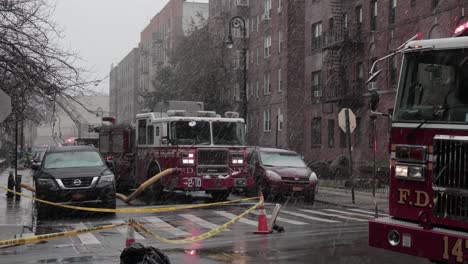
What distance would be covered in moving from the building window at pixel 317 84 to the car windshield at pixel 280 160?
1712cm

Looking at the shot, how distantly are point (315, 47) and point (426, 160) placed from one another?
3279cm

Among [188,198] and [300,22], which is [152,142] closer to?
[188,198]

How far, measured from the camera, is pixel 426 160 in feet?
20.8

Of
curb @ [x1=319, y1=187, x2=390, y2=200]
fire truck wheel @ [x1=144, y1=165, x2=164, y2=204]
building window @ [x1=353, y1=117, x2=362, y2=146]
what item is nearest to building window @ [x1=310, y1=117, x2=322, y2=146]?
building window @ [x1=353, y1=117, x2=362, y2=146]

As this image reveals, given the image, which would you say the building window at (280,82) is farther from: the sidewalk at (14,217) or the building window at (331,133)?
the sidewalk at (14,217)

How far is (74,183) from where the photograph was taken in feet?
50.2

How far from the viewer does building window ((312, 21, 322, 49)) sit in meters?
38.0

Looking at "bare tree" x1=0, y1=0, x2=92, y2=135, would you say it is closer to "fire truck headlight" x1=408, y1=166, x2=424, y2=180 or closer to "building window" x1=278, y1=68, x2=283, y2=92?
"fire truck headlight" x1=408, y1=166, x2=424, y2=180

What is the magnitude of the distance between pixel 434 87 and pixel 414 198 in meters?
1.27

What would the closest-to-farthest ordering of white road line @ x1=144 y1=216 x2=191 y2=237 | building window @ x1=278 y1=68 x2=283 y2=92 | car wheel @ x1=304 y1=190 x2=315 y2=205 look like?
white road line @ x1=144 y1=216 x2=191 y2=237
car wheel @ x1=304 y1=190 x2=315 y2=205
building window @ x1=278 y1=68 x2=283 y2=92

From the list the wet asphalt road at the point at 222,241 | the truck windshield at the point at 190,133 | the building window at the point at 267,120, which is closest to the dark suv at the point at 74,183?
the wet asphalt road at the point at 222,241

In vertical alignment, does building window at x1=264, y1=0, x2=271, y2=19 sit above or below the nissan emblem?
above

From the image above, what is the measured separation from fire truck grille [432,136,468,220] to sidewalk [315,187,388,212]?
11830 mm

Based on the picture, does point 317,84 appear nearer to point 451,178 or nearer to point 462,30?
point 462,30
